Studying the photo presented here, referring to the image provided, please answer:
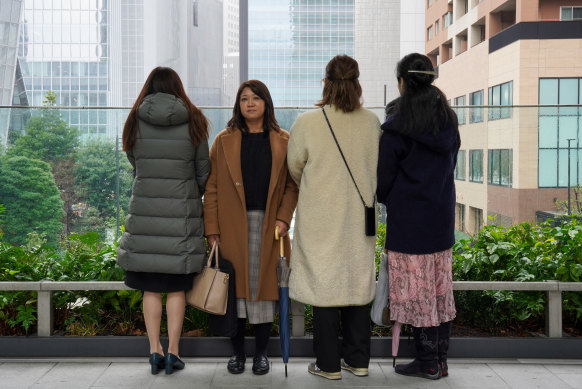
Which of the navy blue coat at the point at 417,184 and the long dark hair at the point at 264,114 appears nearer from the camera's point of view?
the navy blue coat at the point at 417,184

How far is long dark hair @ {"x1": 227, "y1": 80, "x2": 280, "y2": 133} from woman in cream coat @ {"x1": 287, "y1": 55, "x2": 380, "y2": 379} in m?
0.17

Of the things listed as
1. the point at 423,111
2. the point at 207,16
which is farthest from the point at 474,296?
the point at 207,16

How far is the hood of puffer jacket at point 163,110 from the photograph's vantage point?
301cm

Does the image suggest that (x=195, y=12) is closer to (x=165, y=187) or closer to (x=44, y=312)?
(x=44, y=312)

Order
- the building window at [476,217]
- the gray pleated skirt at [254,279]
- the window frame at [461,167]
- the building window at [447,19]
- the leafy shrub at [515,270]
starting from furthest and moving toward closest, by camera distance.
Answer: the building window at [447,19]
the window frame at [461,167]
the building window at [476,217]
the leafy shrub at [515,270]
the gray pleated skirt at [254,279]

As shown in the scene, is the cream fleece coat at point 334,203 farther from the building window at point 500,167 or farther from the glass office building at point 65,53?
the glass office building at point 65,53

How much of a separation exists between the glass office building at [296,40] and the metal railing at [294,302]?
10222cm

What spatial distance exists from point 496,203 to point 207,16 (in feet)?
290

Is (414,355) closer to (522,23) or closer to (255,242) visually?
(255,242)

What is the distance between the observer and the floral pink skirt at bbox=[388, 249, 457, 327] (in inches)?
118

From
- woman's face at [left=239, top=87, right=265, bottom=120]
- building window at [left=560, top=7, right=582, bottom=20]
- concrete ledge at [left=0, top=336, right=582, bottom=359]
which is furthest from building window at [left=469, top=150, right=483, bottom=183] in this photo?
building window at [left=560, top=7, right=582, bottom=20]

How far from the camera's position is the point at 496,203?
487 cm

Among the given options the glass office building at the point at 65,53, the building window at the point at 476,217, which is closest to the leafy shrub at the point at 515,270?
the building window at the point at 476,217

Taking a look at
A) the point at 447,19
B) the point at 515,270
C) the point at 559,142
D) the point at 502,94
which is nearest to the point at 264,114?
the point at 515,270
